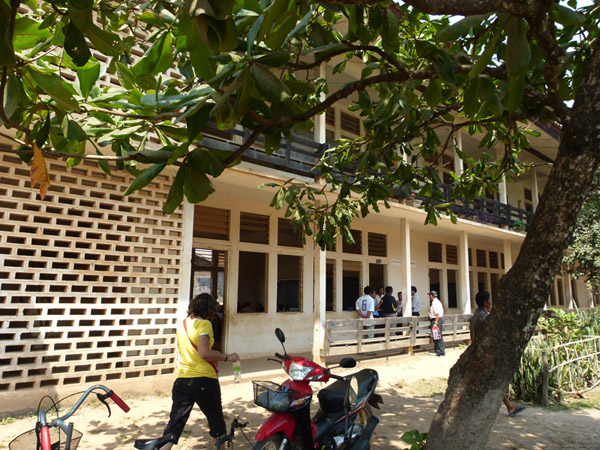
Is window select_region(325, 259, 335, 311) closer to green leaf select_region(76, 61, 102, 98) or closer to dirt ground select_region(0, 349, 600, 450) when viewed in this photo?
dirt ground select_region(0, 349, 600, 450)

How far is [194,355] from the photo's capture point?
3.58m

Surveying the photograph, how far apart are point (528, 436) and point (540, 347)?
8.36ft

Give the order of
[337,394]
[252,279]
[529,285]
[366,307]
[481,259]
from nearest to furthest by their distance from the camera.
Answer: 1. [529,285]
2. [337,394]
3. [366,307]
4. [252,279]
5. [481,259]

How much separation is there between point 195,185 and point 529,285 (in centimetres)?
218

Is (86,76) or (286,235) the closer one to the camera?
(86,76)

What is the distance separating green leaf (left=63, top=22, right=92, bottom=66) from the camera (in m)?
1.61

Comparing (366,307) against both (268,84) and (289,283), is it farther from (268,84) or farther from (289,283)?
(268,84)

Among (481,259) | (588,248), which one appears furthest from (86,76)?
(481,259)

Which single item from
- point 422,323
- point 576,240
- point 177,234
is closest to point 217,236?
point 177,234

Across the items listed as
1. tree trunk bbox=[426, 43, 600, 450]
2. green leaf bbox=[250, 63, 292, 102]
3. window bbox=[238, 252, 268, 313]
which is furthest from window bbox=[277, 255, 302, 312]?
green leaf bbox=[250, 63, 292, 102]

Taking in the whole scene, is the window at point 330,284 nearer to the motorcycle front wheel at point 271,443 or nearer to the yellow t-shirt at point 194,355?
the yellow t-shirt at point 194,355

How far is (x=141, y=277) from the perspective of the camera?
6.23 meters

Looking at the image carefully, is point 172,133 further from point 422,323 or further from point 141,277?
point 422,323

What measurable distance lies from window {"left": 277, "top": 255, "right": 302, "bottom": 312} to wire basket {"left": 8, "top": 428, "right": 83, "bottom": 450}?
8.05 meters
